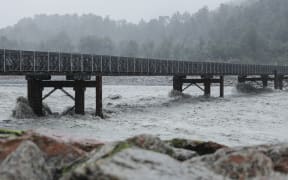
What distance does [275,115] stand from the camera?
32562 millimetres

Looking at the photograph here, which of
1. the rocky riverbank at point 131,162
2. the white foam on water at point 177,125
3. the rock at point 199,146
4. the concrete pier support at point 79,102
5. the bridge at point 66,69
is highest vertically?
the bridge at point 66,69

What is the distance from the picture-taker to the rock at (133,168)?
251 inches

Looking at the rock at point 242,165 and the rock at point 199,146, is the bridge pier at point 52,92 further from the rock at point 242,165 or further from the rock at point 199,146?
the rock at point 242,165

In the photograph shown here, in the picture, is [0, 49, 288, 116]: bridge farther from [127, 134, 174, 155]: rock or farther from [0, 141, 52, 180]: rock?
[127, 134, 174, 155]: rock

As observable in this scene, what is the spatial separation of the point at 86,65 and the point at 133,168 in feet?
95.3

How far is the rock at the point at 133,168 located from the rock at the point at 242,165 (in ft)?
2.01

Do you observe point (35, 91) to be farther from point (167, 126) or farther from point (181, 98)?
point (181, 98)

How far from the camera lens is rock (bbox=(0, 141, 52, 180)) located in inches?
290

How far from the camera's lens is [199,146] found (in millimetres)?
10312

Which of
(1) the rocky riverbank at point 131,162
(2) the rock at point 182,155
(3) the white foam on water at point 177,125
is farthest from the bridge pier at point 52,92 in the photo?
(2) the rock at point 182,155

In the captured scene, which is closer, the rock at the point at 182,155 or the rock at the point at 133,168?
the rock at the point at 133,168

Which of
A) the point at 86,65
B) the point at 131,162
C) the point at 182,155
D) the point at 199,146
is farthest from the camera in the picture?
the point at 86,65

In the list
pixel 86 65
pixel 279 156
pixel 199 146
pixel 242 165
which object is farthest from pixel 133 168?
pixel 86 65

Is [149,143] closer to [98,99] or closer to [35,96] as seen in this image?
[98,99]
